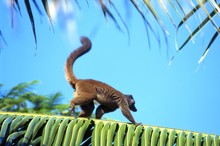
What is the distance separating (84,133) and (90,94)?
3.17m

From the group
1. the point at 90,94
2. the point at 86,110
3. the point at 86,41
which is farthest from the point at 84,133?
the point at 90,94

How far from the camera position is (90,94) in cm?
707

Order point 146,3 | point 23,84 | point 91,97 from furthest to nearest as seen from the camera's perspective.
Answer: point 23,84
point 91,97
point 146,3

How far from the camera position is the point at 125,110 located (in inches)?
304

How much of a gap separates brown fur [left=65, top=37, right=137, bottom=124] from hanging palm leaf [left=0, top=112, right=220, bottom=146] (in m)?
2.30

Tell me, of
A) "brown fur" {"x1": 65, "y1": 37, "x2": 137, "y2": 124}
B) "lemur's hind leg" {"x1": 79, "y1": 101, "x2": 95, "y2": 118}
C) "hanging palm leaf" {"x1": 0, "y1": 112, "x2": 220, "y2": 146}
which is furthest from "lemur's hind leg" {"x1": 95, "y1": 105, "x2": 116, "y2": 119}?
"hanging palm leaf" {"x1": 0, "y1": 112, "x2": 220, "y2": 146}

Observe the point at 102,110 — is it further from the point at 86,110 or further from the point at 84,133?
the point at 84,133

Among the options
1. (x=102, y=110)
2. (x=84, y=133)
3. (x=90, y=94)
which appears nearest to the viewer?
(x=84, y=133)

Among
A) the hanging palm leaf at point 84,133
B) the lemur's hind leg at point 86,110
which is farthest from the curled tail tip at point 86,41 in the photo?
the hanging palm leaf at point 84,133

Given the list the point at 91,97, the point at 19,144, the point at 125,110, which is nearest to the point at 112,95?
the point at 125,110

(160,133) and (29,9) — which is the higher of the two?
(29,9)

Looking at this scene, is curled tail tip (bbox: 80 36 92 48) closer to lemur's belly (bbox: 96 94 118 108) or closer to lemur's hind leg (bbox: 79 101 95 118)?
lemur's hind leg (bbox: 79 101 95 118)

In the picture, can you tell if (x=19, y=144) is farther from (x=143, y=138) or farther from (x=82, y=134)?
(x=143, y=138)

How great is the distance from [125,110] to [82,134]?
3.91 meters
